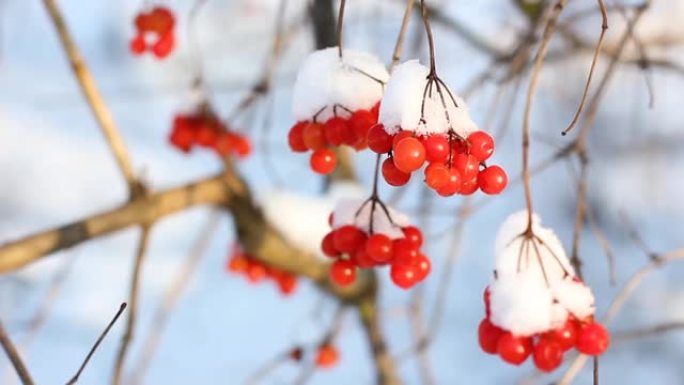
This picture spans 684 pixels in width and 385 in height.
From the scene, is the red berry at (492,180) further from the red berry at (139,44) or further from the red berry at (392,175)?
the red berry at (139,44)

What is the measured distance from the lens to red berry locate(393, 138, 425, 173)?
59 centimetres

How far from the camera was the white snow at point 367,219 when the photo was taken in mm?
746

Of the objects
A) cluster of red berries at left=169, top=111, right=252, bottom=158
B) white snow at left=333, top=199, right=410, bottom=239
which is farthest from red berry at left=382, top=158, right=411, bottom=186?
cluster of red berries at left=169, top=111, right=252, bottom=158

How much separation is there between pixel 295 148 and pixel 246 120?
0.83 metres

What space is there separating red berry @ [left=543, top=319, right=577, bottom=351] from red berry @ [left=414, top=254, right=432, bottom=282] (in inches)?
4.5

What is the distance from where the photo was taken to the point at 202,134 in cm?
134

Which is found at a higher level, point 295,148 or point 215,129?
point 215,129

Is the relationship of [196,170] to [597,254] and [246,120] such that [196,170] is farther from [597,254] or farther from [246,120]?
[246,120]

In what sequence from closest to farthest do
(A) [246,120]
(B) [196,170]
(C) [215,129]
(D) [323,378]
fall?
(C) [215,129]
(A) [246,120]
(D) [323,378]
(B) [196,170]

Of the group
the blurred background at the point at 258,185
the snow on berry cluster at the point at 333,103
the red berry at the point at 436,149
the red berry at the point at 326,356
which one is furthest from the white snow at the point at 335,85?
the blurred background at the point at 258,185

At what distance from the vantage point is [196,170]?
418 centimetres

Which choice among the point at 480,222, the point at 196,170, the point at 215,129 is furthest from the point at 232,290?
the point at 215,129

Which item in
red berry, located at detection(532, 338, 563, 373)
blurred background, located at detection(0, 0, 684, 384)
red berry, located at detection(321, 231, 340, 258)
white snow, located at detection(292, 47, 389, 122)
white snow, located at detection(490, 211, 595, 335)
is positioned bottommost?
red berry, located at detection(532, 338, 563, 373)

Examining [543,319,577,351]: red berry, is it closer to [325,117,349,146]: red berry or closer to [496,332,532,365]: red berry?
[496,332,532,365]: red berry
